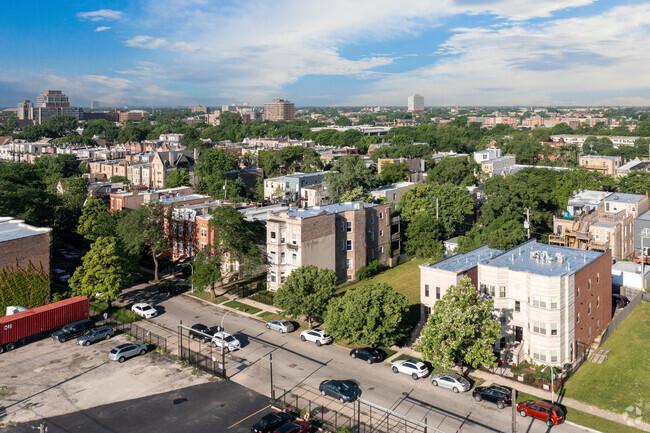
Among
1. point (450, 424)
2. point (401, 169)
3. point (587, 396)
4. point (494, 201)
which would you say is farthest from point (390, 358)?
point (401, 169)

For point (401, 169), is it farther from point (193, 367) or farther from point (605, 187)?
point (193, 367)

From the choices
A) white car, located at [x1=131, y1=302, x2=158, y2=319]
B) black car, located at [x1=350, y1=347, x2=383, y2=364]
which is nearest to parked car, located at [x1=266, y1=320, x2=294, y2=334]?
black car, located at [x1=350, y1=347, x2=383, y2=364]

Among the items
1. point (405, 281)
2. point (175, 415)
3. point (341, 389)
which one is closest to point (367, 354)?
point (341, 389)

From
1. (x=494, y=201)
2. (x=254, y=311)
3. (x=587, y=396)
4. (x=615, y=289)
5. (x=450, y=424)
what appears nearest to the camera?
(x=450, y=424)

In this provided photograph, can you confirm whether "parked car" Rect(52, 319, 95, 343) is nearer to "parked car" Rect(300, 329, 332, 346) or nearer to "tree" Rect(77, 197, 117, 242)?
"parked car" Rect(300, 329, 332, 346)

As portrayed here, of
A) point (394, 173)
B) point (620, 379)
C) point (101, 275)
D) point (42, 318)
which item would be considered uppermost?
point (394, 173)

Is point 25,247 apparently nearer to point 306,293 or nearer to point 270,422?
point 306,293
